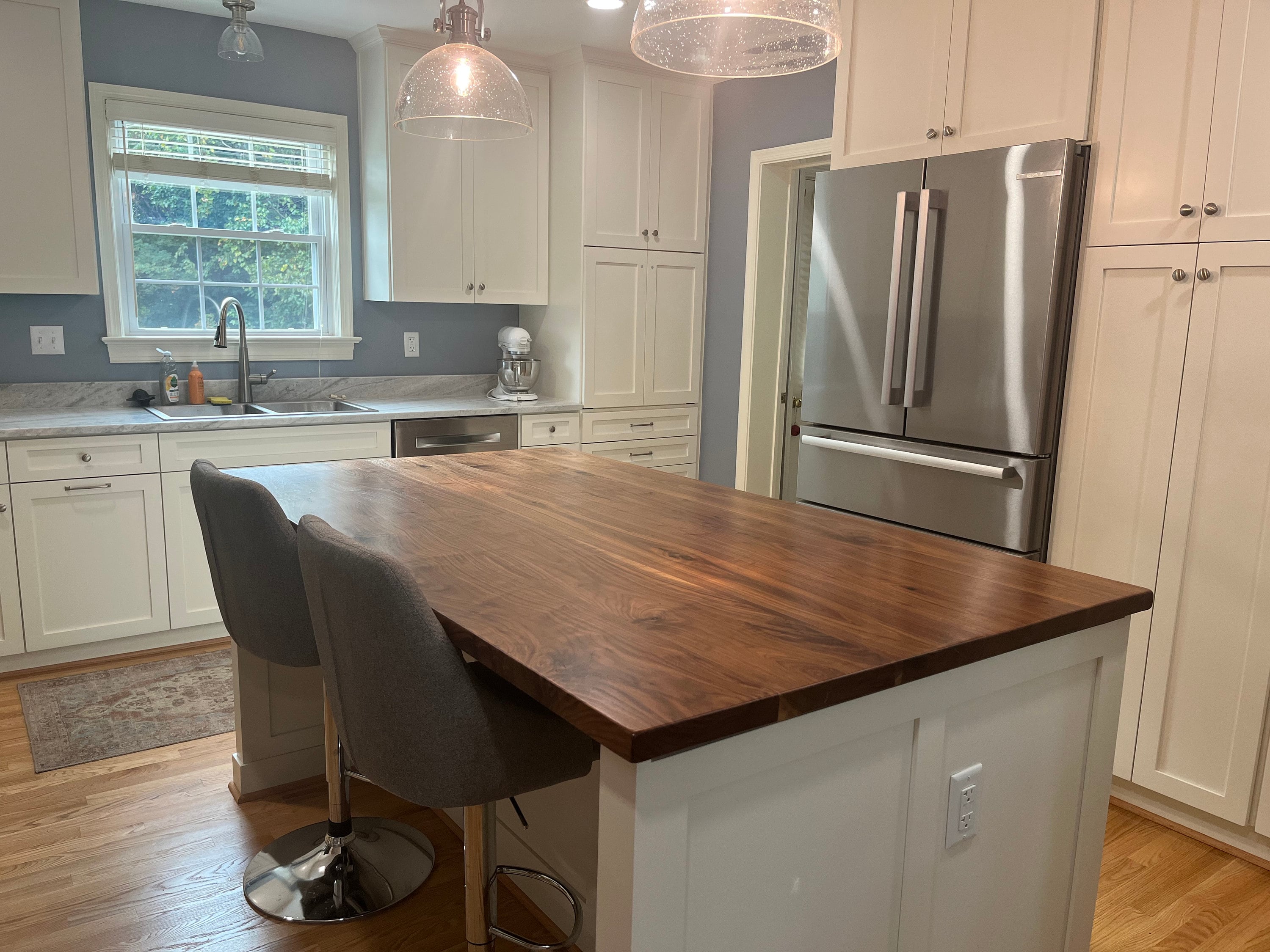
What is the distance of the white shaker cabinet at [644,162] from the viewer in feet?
14.0

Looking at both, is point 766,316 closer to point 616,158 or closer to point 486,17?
point 616,158

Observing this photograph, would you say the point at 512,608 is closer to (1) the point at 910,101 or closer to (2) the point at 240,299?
(1) the point at 910,101

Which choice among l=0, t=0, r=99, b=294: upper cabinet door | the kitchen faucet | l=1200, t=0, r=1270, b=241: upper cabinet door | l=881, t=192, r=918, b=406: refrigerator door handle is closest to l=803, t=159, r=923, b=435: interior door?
l=881, t=192, r=918, b=406: refrigerator door handle

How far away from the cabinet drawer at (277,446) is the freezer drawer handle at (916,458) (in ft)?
5.40

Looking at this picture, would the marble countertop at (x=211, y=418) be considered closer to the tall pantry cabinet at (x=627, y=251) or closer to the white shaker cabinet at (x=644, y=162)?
the tall pantry cabinet at (x=627, y=251)

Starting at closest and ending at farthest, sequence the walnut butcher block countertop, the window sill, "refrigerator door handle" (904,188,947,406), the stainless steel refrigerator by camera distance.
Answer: the walnut butcher block countertop → the stainless steel refrigerator → "refrigerator door handle" (904,188,947,406) → the window sill

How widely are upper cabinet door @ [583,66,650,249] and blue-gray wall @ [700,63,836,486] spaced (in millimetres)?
395

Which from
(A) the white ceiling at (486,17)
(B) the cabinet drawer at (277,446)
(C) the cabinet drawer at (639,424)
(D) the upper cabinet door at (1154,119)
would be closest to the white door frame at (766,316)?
(C) the cabinet drawer at (639,424)

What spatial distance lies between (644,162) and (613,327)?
794 millimetres

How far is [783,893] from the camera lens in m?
1.20

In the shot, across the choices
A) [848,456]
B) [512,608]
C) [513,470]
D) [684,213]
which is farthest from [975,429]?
[684,213]

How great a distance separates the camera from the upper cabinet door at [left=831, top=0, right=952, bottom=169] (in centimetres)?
274

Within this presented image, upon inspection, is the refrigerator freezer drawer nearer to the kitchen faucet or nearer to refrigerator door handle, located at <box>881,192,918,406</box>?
refrigerator door handle, located at <box>881,192,918,406</box>

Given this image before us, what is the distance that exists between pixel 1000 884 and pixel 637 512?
0.99 meters
